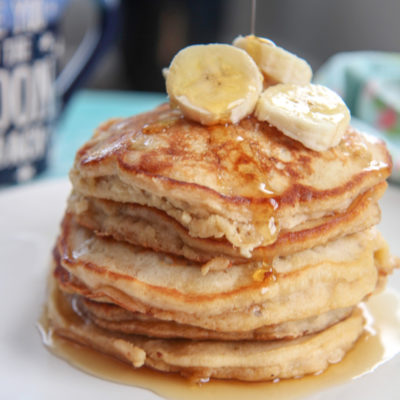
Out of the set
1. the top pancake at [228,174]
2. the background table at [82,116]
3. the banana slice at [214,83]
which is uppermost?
the banana slice at [214,83]

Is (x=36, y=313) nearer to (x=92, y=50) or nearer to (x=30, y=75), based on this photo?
(x=30, y=75)

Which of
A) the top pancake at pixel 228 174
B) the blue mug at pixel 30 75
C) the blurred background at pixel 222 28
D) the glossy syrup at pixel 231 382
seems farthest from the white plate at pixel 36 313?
the blurred background at pixel 222 28

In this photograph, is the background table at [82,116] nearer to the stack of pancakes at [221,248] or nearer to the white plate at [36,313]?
the white plate at [36,313]

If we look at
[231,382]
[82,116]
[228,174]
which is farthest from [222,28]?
[231,382]

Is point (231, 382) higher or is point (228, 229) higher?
point (228, 229)

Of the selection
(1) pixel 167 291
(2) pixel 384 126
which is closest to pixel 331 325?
(1) pixel 167 291

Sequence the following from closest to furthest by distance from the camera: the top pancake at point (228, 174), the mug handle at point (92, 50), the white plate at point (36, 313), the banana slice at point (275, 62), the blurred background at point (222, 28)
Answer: the top pancake at point (228, 174), the white plate at point (36, 313), the banana slice at point (275, 62), the mug handle at point (92, 50), the blurred background at point (222, 28)

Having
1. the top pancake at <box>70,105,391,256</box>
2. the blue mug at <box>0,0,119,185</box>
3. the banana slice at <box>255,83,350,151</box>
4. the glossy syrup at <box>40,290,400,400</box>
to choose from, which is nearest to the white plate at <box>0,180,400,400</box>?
the glossy syrup at <box>40,290,400,400</box>

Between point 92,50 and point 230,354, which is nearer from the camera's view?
point 230,354
